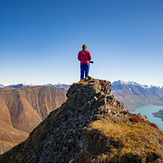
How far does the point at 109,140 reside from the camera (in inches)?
336

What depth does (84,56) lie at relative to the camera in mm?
19500

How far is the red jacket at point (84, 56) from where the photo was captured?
19391mm

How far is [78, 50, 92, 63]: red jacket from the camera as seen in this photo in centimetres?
1939

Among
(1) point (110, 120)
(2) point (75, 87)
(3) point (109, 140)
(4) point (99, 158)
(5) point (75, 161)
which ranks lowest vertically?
(5) point (75, 161)

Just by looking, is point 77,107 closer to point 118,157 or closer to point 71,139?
point 71,139

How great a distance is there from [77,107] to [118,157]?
27.9ft

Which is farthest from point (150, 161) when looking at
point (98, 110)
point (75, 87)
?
point (75, 87)

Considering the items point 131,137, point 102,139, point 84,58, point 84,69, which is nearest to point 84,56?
point 84,58

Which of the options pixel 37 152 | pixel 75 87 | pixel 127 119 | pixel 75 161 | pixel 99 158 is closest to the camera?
pixel 99 158

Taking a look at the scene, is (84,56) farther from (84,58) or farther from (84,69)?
(84,69)

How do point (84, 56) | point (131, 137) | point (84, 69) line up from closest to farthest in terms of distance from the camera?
point (131, 137) < point (84, 56) < point (84, 69)

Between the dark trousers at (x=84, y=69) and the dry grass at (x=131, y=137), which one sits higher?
the dark trousers at (x=84, y=69)

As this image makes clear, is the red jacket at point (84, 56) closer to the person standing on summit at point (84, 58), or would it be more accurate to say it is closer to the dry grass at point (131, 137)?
the person standing on summit at point (84, 58)

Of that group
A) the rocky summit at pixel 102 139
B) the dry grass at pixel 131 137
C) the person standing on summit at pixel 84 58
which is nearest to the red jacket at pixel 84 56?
the person standing on summit at pixel 84 58
